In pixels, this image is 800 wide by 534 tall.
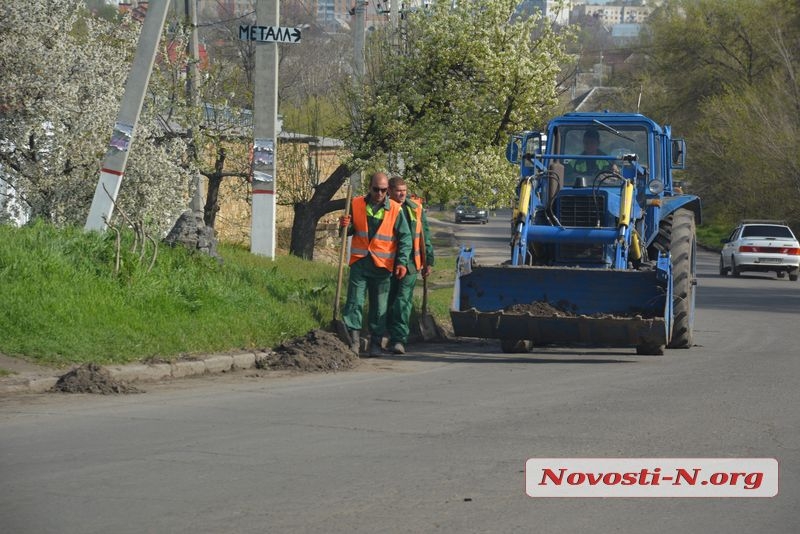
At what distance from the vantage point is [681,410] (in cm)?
961

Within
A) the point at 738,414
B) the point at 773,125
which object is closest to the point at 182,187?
the point at 738,414

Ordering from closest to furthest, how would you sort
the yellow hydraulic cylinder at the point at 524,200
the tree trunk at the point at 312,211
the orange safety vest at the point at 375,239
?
the orange safety vest at the point at 375,239 < the yellow hydraulic cylinder at the point at 524,200 < the tree trunk at the point at 312,211

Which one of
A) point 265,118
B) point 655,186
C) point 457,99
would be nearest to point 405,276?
point 655,186

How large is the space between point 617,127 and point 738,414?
7184 millimetres

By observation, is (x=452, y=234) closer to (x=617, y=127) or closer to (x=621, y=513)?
(x=617, y=127)

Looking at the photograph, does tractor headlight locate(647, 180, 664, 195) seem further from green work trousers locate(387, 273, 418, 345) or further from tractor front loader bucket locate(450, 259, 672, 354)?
green work trousers locate(387, 273, 418, 345)

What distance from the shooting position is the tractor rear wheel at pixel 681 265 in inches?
565

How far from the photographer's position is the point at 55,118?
18.6 m

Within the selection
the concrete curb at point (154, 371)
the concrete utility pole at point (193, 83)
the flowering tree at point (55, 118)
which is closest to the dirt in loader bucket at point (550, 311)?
the concrete curb at point (154, 371)

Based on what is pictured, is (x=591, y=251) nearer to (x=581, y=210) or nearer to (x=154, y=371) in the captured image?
(x=581, y=210)

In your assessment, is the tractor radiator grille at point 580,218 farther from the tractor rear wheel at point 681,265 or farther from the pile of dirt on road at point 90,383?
the pile of dirt on road at point 90,383

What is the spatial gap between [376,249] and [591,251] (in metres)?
2.76

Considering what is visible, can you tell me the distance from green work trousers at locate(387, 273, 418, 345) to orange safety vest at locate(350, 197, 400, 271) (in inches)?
9.4

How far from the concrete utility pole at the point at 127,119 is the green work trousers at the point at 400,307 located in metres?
4.69
